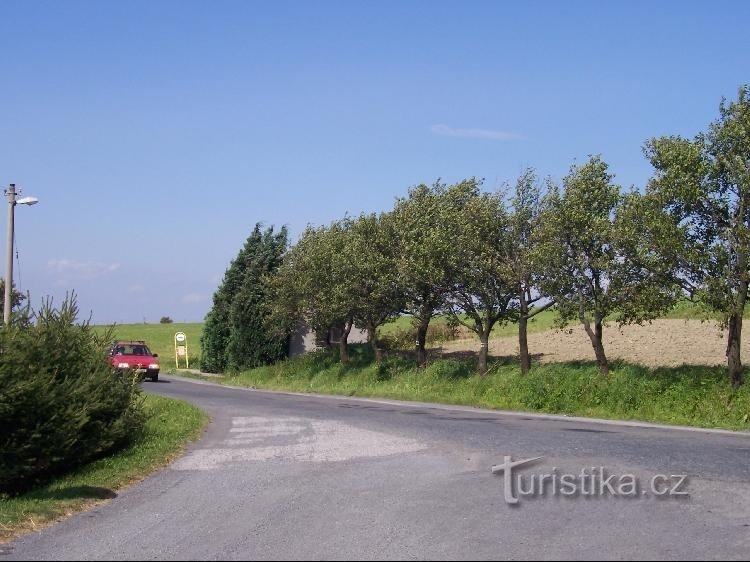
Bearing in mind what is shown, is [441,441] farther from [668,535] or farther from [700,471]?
[668,535]

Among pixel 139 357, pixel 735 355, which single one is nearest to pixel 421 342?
pixel 139 357

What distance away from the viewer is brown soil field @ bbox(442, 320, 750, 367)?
27.8 metres

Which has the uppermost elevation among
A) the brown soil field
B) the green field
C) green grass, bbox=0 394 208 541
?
the green field

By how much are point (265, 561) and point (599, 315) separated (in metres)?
19.8

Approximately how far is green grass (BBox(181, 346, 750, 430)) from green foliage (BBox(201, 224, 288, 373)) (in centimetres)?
940

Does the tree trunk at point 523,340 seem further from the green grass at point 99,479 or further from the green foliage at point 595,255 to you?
the green grass at point 99,479

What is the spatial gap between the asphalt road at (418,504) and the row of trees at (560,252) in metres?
7.38

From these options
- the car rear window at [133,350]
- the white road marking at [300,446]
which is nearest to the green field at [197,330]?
the car rear window at [133,350]

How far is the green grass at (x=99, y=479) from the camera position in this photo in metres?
10.4

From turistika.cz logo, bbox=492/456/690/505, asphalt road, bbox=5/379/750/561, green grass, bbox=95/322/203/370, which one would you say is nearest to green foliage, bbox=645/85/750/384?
asphalt road, bbox=5/379/750/561

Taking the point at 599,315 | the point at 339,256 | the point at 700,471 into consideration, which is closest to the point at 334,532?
the point at 700,471

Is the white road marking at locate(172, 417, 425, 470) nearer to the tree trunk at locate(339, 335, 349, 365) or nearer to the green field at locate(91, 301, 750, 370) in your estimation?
the green field at locate(91, 301, 750, 370)

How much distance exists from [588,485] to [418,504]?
6.89ft

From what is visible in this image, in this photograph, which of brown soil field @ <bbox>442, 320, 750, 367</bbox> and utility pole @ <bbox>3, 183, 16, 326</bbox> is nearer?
utility pole @ <bbox>3, 183, 16, 326</bbox>
